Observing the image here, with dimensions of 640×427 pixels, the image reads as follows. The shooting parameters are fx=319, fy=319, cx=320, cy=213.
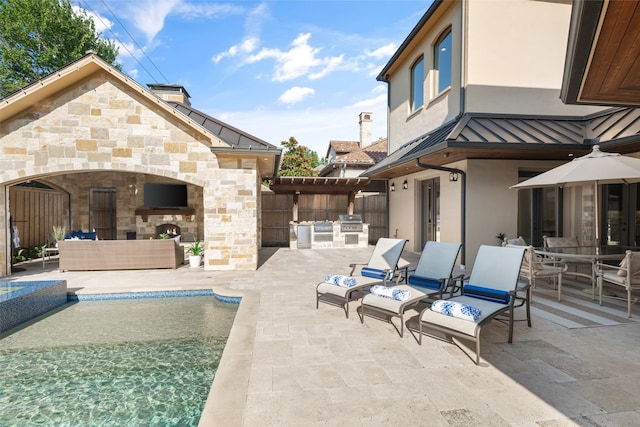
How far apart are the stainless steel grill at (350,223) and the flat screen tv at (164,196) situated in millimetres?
7153

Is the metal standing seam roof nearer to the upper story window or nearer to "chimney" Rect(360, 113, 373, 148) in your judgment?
the upper story window

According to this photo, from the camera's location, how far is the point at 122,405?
3139 millimetres

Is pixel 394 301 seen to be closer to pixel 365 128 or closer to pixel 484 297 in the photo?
pixel 484 297

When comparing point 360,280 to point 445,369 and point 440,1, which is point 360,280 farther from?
point 440,1

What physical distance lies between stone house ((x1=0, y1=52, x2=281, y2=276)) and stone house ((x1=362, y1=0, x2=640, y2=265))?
4.94 m

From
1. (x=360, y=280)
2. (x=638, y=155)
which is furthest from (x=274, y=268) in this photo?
(x=638, y=155)

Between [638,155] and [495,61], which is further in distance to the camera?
[495,61]

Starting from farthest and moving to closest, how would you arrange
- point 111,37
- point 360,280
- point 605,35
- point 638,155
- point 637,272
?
1. point 111,37
2. point 638,155
3. point 360,280
4. point 637,272
5. point 605,35

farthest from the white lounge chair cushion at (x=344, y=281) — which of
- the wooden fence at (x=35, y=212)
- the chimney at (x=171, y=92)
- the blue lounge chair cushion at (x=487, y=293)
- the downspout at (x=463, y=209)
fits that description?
the wooden fence at (x=35, y=212)

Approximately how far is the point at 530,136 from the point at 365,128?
54.9 feet

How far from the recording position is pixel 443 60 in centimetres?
1002

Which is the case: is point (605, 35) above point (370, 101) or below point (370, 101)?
below

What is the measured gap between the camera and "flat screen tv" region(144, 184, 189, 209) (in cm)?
1374

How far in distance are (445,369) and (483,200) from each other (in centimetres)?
667
